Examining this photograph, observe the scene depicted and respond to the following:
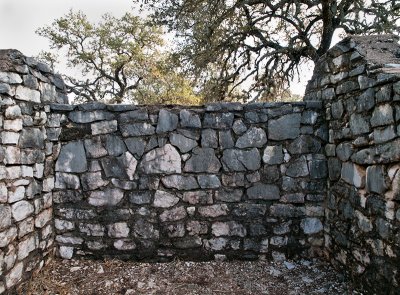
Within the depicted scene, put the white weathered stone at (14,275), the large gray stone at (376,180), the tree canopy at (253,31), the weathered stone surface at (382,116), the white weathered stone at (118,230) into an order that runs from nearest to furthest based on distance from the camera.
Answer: the weathered stone surface at (382,116), the large gray stone at (376,180), the white weathered stone at (14,275), the white weathered stone at (118,230), the tree canopy at (253,31)

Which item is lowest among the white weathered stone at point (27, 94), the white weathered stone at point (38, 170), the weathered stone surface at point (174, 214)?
the weathered stone surface at point (174, 214)

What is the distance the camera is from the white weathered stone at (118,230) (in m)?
3.22

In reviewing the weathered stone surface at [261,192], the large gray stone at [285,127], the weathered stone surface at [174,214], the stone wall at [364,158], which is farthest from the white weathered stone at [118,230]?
the stone wall at [364,158]

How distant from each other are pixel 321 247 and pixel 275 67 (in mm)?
6231

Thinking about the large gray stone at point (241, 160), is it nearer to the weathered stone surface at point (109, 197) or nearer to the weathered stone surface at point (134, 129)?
the weathered stone surface at point (134, 129)

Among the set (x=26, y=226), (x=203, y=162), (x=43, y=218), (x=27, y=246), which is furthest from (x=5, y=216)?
(x=203, y=162)

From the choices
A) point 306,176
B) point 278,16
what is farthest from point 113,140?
point 278,16

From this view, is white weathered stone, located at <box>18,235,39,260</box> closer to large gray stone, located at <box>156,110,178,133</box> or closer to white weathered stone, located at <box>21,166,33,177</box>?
white weathered stone, located at <box>21,166,33,177</box>

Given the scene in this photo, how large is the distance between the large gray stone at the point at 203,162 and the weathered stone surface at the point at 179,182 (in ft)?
0.33

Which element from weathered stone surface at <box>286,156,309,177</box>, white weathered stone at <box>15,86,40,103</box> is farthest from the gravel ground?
white weathered stone at <box>15,86,40,103</box>

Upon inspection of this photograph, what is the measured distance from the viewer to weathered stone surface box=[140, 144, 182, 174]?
127 inches

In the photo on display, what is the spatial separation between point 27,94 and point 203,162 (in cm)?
176

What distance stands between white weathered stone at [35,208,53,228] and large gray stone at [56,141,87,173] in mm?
437

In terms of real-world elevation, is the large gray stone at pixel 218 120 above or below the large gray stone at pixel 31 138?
above
